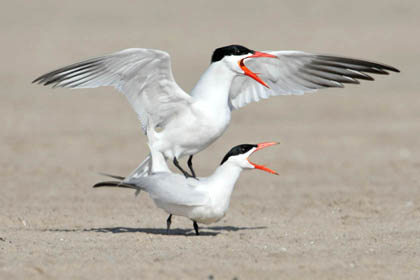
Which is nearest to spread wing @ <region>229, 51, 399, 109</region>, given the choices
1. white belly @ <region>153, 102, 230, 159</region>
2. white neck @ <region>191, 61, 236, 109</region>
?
white neck @ <region>191, 61, 236, 109</region>

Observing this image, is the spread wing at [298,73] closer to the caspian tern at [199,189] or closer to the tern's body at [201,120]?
the tern's body at [201,120]

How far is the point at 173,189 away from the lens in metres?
6.60

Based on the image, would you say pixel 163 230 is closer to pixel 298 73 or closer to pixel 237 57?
pixel 237 57

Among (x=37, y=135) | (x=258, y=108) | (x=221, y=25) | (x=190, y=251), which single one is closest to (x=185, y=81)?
(x=258, y=108)

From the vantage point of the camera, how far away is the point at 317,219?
25.8ft

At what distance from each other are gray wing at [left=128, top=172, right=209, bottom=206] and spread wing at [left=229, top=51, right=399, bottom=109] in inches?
59.3

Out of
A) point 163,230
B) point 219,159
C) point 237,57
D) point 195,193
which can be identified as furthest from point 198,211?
point 219,159

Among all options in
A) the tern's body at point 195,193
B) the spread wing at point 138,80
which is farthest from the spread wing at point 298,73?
the tern's body at point 195,193

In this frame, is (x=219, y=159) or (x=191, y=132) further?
(x=219, y=159)

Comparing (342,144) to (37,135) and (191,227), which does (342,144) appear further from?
(191,227)

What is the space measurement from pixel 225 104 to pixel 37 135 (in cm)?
600

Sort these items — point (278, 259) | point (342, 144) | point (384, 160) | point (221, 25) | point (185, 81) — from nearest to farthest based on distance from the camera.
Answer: point (278, 259), point (384, 160), point (342, 144), point (185, 81), point (221, 25)

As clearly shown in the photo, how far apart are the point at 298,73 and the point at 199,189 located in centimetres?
182

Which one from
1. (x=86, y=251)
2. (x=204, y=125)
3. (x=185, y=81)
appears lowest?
(x=185, y=81)
